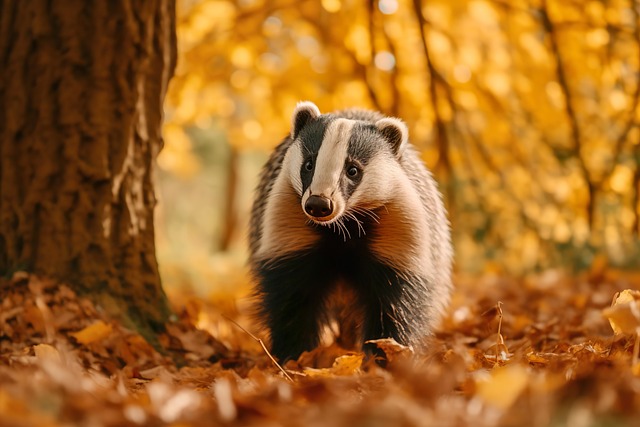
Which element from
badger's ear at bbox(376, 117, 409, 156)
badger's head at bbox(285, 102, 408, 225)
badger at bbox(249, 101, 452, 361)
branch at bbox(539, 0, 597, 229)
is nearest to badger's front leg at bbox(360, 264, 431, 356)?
badger at bbox(249, 101, 452, 361)

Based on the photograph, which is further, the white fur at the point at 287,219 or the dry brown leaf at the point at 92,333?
the white fur at the point at 287,219

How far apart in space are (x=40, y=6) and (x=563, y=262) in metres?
5.91

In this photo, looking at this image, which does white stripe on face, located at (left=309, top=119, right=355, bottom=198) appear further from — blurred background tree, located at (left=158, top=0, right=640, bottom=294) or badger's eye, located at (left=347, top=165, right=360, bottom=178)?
blurred background tree, located at (left=158, top=0, right=640, bottom=294)

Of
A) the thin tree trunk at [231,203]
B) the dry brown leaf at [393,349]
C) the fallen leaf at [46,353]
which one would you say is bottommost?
the thin tree trunk at [231,203]

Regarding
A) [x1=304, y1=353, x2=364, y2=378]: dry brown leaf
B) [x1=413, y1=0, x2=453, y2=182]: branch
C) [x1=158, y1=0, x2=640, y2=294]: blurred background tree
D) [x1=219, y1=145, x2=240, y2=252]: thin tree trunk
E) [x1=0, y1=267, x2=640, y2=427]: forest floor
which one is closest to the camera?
[x1=0, y1=267, x2=640, y2=427]: forest floor

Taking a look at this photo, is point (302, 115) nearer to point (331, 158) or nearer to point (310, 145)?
point (310, 145)

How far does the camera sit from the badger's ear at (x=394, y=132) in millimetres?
4167

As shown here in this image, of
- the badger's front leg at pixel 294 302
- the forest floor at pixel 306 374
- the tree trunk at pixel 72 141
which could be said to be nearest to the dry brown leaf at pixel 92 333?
the forest floor at pixel 306 374

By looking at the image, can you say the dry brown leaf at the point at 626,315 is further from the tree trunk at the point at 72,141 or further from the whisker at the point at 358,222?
the tree trunk at the point at 72,141

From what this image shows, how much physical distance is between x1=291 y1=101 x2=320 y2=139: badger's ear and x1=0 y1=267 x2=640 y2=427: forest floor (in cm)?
124

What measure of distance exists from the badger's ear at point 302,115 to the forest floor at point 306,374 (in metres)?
1.24

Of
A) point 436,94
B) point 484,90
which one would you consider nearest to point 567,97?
point 484,90

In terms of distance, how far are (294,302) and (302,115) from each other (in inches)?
41.9

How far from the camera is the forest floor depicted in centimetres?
184
